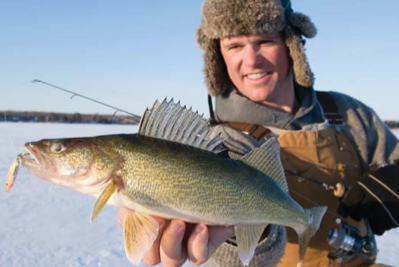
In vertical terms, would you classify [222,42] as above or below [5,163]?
above

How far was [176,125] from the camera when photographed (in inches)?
70.1

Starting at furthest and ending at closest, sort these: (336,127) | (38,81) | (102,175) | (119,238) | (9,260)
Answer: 1. (119,238)
2. (9,260)
3. (336,127)
4. (38,81)
5. (102,175)

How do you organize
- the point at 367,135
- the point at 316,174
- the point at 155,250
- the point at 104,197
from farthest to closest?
1. the point at 367,135
2. the point at 316,174
3. the point at 155,250
4. the point at 104,197

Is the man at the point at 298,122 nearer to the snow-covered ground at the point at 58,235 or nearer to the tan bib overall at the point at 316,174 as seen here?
the tan bib overall at the point at 316,174

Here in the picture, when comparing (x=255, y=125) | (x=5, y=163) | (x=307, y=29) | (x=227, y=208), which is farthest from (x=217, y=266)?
(x=5, y=163)

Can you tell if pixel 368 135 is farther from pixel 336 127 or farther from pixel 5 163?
pixel 5 163

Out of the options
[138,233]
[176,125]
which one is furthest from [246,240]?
[176,125]

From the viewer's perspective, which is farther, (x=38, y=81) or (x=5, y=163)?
(x=5, y=163)

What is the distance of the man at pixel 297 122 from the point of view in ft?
9.42

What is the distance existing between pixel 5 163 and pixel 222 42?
7780 millimetres

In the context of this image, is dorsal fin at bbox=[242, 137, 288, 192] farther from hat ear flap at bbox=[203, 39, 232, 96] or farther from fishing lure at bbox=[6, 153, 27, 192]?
hat ear flap at bbox=[203, 39, 232, 96]

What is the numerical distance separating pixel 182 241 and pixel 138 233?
270 mm

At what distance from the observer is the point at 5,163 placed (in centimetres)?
877

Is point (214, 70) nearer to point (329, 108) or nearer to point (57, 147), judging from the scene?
point (329, 108)
